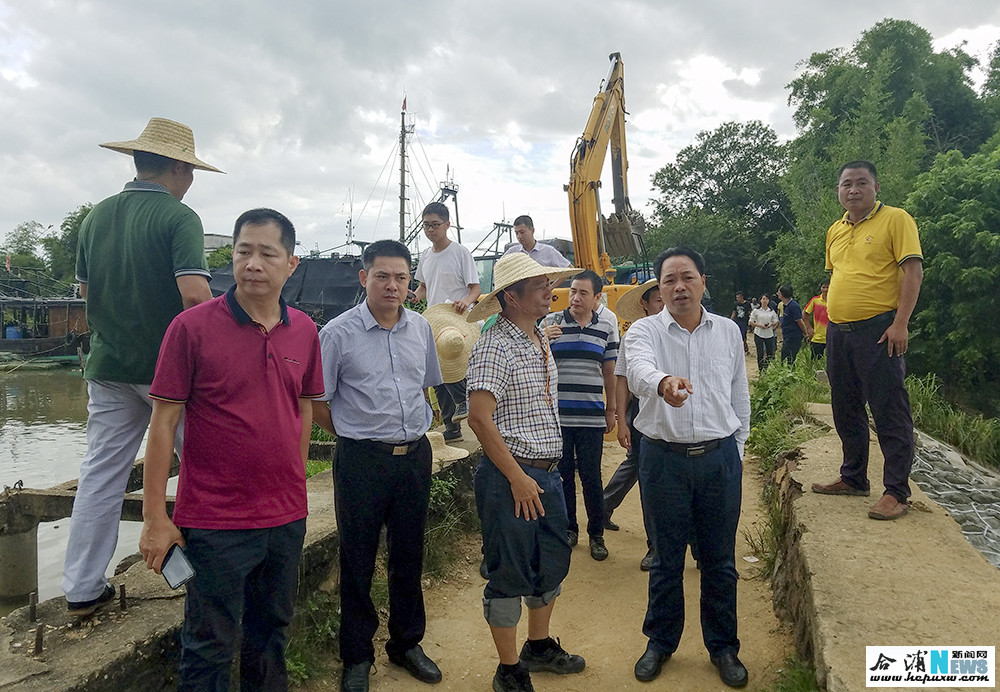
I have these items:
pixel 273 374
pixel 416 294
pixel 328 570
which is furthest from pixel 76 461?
pixel 273 374

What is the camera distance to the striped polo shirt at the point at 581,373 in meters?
4.14

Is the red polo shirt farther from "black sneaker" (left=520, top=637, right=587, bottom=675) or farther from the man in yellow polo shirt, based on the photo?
the man in yellow polo shirt

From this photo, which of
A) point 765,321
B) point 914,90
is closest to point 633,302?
point 765,321

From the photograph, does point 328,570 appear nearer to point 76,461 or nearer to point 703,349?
point 703,349

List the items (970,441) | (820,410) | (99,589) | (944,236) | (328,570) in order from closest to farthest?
(99,589), (328,570), (820,410), (970,441), (944,236)

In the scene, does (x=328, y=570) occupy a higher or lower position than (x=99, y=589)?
lower

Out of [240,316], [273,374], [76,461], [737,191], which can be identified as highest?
[737,191]

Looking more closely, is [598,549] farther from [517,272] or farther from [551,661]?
[517,272]

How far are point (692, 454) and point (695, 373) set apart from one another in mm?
349

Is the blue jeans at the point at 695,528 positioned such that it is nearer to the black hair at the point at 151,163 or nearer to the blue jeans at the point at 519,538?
the blue jeans at the point at 519,538

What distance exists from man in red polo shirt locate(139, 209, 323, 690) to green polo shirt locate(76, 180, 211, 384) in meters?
0.58

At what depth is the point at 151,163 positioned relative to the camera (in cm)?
277

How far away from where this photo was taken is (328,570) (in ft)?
11.3

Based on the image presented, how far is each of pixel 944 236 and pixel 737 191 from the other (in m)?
23.8
